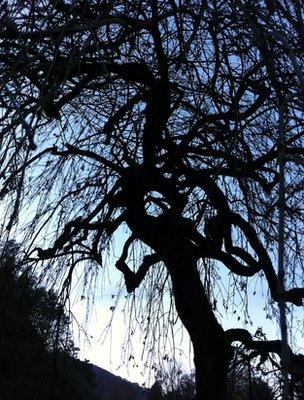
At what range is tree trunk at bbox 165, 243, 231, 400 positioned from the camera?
417 centimetres

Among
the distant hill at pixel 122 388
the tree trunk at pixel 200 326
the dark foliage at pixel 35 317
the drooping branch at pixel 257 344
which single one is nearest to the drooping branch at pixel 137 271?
the tree trunk at pixel 200 326

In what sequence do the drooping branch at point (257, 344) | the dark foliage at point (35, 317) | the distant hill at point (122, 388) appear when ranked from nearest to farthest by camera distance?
the drooping branch at point (257, 344) → the dark foliage at point (35, 317) → the distant hill at point (122, 388)

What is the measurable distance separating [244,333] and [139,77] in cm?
188

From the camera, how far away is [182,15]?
146 inches

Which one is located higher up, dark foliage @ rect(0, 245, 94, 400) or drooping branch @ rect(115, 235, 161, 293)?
drooping branch @ rect(115, 235, 161, 293)

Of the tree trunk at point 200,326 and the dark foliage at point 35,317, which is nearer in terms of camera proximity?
the tree trunk at point 200,326

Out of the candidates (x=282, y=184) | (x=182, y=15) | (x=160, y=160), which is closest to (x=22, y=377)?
(x=160, y=160)

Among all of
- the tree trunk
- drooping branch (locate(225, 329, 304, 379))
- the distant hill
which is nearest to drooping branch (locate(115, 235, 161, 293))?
the tree trunk

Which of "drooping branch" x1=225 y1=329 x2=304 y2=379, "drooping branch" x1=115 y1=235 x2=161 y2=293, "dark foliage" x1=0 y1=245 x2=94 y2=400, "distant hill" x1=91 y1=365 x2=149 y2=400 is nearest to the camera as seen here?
"drooping branch" x1=225 y1=329 x2=304 y2=379

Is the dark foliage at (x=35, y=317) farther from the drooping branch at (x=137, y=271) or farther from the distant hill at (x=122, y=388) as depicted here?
the distant hill at (x=122, y=388)

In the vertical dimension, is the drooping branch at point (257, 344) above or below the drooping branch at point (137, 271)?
below

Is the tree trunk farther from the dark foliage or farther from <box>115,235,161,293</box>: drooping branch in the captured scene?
the dark foliage

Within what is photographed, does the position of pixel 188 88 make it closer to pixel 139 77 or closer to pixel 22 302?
pixel 139 77

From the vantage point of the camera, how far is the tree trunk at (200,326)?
164 inches
